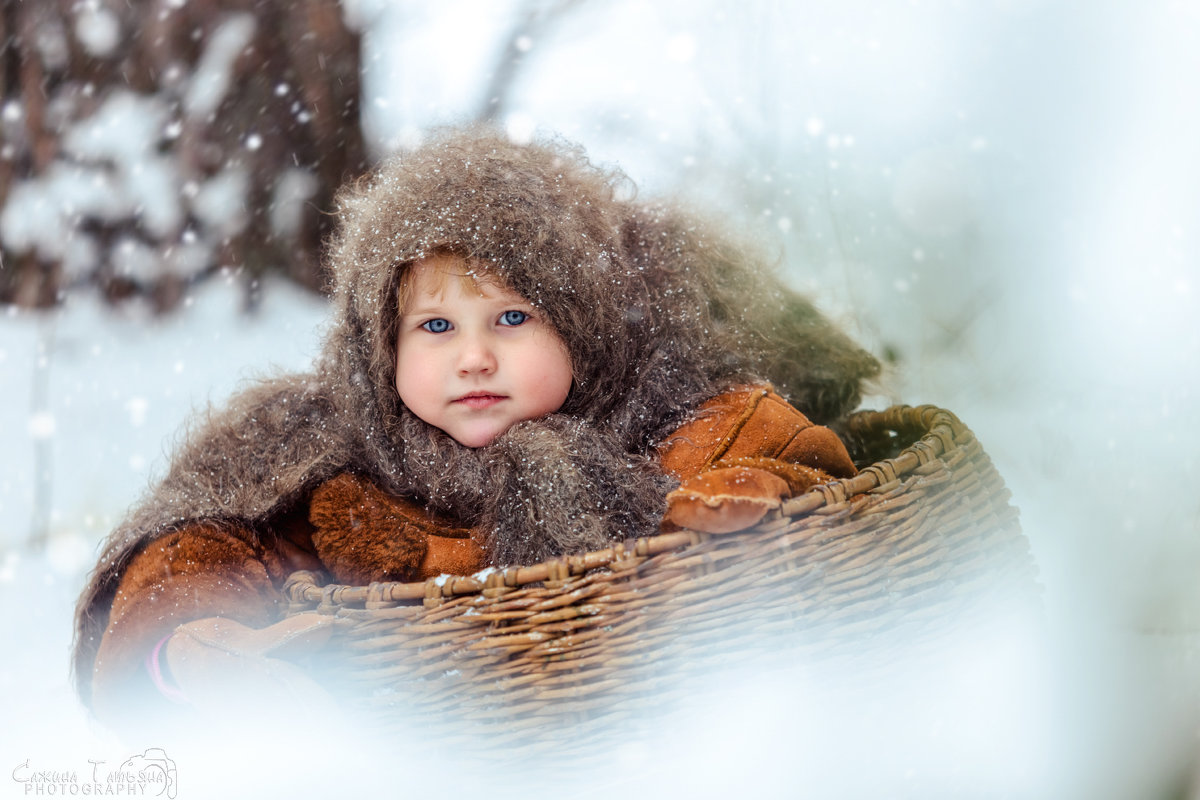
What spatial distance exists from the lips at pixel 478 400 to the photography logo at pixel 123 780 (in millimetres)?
332

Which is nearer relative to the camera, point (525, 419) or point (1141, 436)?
point (1141, 436)

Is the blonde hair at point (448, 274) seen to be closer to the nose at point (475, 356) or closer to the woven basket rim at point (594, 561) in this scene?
the nose at point (475, 356)

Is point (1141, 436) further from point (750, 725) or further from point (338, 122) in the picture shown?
point (338, 122)

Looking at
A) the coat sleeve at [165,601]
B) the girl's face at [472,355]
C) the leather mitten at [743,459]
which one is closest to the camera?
the leather mitten at [743,459]

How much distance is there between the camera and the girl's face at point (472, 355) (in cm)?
74

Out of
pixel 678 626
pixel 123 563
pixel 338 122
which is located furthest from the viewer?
pixel 338 122

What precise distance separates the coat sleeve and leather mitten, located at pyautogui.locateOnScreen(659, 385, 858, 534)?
12.8 inches

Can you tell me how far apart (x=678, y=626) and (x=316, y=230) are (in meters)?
0.58

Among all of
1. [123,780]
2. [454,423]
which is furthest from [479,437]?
[123,780]

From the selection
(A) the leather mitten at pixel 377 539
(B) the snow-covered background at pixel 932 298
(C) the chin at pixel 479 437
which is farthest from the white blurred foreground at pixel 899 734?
(C) the chin at pixel 479 437

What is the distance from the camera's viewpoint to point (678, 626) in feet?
1.71

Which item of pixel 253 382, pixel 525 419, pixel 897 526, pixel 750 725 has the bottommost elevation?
pixel 750 725

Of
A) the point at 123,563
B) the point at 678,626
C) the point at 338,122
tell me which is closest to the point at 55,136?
the point at 338,122

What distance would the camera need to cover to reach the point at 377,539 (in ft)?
2.39
